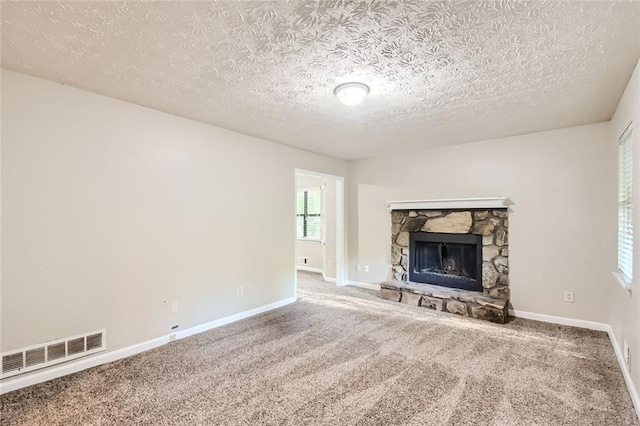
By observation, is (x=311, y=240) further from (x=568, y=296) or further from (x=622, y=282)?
(x=622, y=282)

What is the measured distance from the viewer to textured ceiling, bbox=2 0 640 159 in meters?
1.64

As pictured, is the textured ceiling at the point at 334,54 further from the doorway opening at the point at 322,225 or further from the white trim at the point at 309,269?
the white trim at the point at 309,269

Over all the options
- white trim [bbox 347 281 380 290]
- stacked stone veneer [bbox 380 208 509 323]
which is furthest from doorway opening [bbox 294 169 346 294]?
stacked stone veneer [bbox 380 208 509 323]

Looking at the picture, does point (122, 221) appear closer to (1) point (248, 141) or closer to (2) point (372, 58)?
(1) point (248, 141)

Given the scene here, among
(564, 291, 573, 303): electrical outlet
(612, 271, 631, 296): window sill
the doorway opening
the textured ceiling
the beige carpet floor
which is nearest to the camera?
the textured ceiling

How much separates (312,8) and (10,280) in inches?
113

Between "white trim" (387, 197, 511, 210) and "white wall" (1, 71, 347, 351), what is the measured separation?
232 cm

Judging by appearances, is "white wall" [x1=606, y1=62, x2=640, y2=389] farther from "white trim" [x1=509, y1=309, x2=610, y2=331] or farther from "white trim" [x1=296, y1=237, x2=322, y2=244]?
"white trim" [x1=296, y1=237, x2=322, y2=244]

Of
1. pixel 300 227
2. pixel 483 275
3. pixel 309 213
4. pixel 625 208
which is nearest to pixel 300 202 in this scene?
pixel 309 213

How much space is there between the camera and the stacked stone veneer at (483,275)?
401cm

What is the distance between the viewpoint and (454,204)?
456cm

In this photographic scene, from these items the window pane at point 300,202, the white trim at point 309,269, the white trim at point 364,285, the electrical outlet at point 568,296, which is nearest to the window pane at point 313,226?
the window pane at point 300,202

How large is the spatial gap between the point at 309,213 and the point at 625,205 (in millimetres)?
5717

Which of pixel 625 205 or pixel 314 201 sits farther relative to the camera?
pixel 314 201
